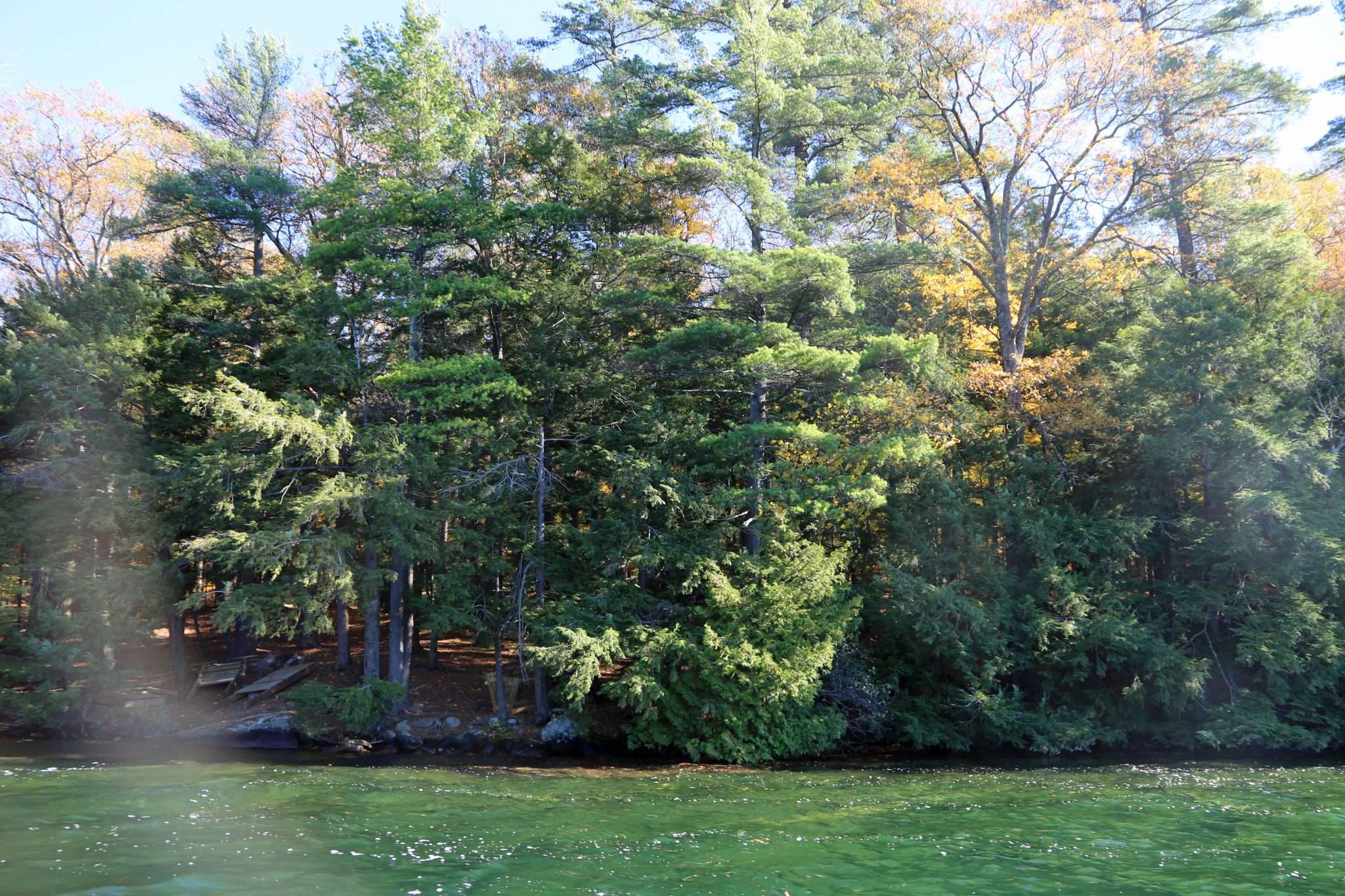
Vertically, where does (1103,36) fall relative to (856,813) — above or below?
above

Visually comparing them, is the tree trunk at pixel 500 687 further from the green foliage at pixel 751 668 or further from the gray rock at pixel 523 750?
the green foliage at pixel 751 668

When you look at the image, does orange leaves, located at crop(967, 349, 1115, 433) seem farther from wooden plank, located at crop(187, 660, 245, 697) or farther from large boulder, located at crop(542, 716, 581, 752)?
wooden plank, located at crop(187, 660, 245, 697)

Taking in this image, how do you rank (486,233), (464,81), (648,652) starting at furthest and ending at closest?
(464,81), (486,233), (648,652)

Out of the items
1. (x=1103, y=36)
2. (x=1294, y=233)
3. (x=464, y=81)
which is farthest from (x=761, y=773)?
(x=464, y=81)

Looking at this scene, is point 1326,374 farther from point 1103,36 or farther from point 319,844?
point 319,844

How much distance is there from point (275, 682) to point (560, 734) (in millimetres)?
7390

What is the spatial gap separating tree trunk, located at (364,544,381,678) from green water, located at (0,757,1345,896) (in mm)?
3996

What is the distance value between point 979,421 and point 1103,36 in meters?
8.82

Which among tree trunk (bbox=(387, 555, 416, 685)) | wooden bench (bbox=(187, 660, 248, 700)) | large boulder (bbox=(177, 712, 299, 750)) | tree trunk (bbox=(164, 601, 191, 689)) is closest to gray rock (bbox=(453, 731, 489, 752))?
tree trunk (bbox=(387, 555, 416, 685))

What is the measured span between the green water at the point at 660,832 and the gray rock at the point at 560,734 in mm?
2561

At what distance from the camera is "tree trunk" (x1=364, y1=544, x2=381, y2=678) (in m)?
18.0

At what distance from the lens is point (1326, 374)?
58.5 feet

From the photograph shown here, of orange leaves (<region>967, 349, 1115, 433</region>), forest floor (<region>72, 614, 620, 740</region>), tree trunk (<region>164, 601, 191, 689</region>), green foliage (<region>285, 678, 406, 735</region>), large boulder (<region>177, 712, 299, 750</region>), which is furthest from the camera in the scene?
tree trunk (<region>164, 601, 191, 689</region>)

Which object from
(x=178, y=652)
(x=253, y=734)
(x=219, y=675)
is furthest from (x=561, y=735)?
(x=178, y=652)
